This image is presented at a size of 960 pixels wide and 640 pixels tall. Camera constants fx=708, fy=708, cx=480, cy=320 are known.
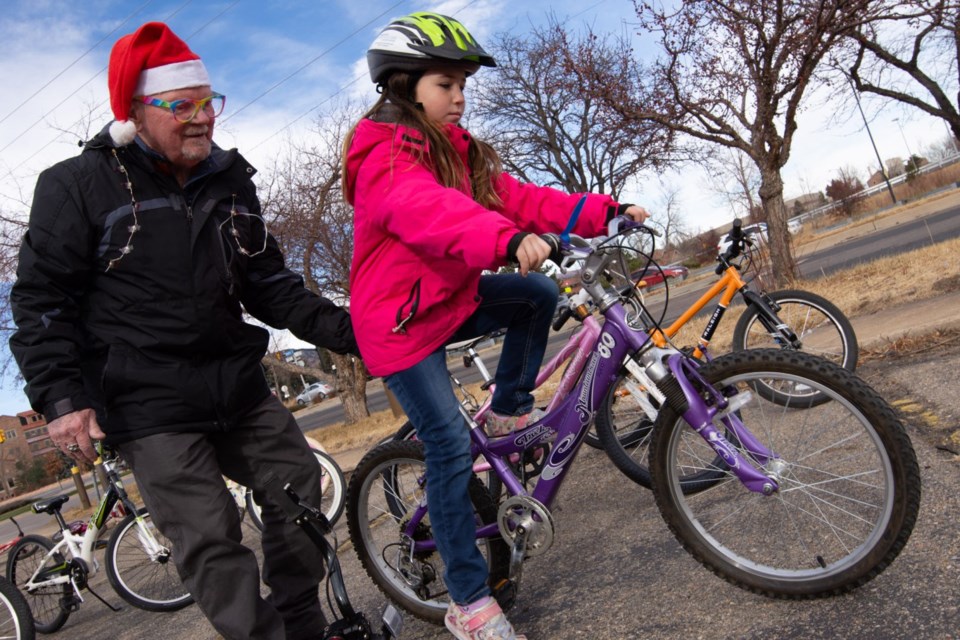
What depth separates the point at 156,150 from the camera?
7.82ft

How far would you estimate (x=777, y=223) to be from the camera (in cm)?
1034

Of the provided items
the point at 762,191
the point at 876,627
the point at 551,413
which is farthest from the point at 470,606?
the point at 762,191

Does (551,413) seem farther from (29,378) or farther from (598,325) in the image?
(29,378)

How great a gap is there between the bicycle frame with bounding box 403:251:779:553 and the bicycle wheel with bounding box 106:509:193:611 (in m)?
2.72

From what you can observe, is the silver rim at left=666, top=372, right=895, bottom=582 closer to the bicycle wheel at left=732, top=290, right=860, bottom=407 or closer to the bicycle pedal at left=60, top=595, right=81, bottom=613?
the bicycle wheel at left=732, top=290, right=860, bottom=407

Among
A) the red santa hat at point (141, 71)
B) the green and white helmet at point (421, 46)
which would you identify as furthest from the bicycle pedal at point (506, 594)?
the red santa hat at point (141, 71)

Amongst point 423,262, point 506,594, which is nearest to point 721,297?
point 506,594

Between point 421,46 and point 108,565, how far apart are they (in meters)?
4.44

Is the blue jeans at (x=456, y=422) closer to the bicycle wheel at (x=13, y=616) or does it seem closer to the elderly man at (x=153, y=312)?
the elderly man at (x=153, y=312)

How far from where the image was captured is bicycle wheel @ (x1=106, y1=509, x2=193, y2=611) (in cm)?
476

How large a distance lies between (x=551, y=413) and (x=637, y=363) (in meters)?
0.41

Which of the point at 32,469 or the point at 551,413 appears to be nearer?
the point at 551,413

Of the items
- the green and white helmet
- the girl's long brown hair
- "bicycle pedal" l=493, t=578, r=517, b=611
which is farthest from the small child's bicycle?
the green and white helmet

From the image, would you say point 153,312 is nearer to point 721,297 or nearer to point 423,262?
point 423,262
